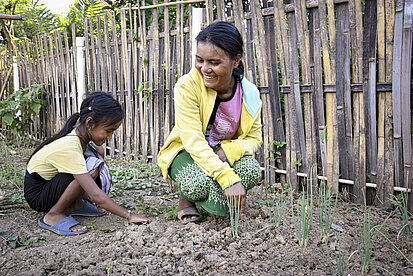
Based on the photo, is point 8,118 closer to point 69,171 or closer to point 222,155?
point 69,171

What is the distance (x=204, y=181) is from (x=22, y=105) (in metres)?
5.43

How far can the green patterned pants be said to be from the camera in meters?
2.38

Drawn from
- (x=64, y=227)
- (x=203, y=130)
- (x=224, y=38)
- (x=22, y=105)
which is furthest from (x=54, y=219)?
(x=22, y=105)

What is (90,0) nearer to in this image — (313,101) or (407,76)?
(313,101)

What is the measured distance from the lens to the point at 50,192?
258 centimetres

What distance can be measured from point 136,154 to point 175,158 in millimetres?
2406

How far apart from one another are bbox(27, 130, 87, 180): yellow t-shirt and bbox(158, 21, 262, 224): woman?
1.96ft

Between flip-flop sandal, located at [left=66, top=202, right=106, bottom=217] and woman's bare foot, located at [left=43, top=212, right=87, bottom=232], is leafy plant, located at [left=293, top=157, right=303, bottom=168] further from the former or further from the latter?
woman's bare foot, located at [left=43, top=212, right=87, bottom=232]

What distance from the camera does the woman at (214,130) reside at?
2.23m

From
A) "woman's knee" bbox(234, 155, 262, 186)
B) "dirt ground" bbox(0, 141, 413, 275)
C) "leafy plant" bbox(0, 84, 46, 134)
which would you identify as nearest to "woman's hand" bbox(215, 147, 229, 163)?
"woman's knee" bbox(234, 155, 262, 186)

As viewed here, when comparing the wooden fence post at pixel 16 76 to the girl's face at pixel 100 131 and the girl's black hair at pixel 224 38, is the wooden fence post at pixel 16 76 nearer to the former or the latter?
the girl's face at pixel 100 131

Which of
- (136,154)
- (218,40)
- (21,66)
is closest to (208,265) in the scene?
(218,40)

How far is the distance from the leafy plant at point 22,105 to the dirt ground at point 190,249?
420cm

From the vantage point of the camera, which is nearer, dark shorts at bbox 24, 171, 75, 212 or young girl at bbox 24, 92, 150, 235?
young girl at bbox 24, 92, 150, 235
